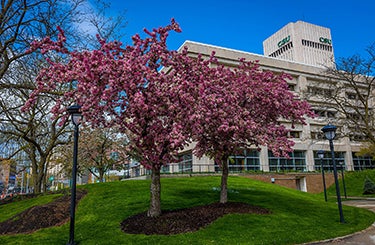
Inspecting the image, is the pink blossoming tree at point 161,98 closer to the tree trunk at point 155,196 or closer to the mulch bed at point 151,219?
the tree trunk at point 155,196

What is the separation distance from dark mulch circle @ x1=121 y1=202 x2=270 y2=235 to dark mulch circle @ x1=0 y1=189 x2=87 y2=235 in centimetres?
347

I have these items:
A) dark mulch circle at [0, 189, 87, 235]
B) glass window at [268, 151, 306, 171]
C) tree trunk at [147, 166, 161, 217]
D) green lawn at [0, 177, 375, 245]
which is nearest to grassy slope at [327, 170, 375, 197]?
glass window at [268, 151, 306, 171]

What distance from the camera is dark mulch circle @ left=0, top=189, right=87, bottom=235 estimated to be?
1158cm

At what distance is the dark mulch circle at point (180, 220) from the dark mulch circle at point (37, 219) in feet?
11.4

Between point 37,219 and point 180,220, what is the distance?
638 cm

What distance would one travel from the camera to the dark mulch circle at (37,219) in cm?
1158

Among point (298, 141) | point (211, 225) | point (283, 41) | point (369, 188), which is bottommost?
point (369, 188)

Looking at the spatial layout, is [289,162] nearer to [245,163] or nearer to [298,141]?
[298,141]

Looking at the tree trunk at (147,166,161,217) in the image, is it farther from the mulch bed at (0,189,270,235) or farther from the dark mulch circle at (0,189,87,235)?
the dark mulch circle at (0,189,87,235)

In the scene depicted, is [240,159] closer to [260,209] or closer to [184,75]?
[260,209]

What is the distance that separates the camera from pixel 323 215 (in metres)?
12.9

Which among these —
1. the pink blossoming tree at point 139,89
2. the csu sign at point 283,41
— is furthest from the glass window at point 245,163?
the csu sign at point 283,41

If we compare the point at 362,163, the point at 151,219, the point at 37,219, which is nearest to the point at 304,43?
the point at 362,163

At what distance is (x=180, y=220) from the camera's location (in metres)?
10.5
